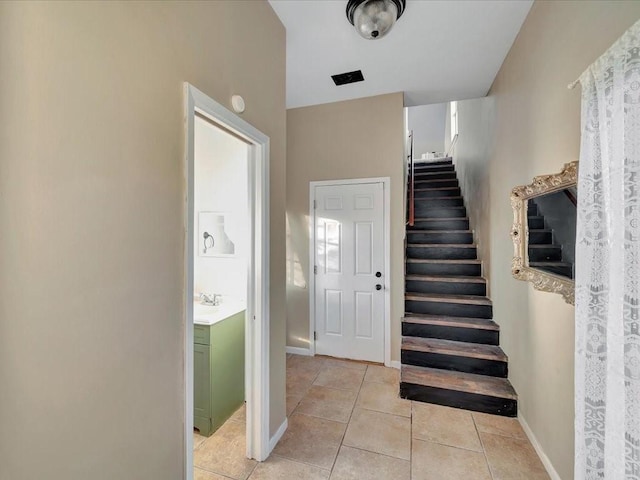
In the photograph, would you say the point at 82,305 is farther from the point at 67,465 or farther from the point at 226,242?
the point at 226,242

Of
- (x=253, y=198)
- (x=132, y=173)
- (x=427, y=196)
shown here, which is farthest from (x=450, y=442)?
(x=427, y=196)

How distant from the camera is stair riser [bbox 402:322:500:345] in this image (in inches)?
114

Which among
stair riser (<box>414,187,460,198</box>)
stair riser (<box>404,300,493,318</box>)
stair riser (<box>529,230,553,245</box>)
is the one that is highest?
stair riser (<box>414,187,460,198</box>)

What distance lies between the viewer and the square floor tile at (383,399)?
2391 mm

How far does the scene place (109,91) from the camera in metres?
0.89

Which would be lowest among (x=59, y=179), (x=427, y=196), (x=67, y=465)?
(x=67, y=465)

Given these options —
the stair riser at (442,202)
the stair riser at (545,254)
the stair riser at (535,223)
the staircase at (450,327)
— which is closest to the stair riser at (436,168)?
the stair riser at (442,202)

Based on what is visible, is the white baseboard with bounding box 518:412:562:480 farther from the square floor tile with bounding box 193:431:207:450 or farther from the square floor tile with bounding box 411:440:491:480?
the square floor tile with bounding box 193:431:207:450

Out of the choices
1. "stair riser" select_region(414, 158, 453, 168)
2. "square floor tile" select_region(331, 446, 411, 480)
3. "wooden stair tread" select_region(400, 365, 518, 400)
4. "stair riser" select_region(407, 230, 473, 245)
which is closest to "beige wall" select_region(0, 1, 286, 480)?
"square floor tile" select_region(331, 446, 411, 480)

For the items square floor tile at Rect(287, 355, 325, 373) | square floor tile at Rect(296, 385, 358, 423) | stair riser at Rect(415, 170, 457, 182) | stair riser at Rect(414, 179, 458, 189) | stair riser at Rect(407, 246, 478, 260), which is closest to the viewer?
square floor tile at Rect(296, 385, 358, 423)

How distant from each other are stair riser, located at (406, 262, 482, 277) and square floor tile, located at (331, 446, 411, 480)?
2.35 metres

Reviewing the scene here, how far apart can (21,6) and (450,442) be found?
2903 mm

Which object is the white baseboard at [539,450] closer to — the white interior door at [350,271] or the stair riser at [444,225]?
the white interior door at [350,271]

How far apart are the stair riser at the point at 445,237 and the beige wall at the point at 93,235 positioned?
3.63m
